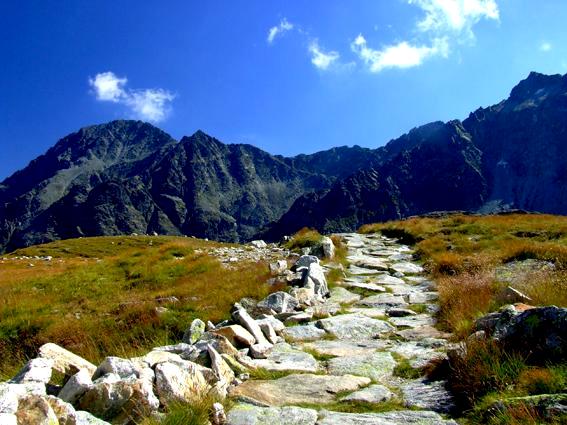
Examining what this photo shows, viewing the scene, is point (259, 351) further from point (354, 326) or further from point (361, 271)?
point (361, 271)

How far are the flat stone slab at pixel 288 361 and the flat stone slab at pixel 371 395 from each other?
3.51ft

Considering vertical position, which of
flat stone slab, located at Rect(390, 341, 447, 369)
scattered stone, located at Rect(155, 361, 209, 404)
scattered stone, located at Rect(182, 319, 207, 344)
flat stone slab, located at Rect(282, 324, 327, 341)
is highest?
scattered stone, located at Rect(155, 361, 209, 404)

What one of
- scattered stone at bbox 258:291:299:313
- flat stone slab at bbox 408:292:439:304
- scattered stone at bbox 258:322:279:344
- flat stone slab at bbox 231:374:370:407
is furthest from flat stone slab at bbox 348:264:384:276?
flat stone slab at bbox 231:374:370:407

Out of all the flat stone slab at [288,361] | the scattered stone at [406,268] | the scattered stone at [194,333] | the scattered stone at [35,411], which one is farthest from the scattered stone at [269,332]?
the scattered stone at [406,268]

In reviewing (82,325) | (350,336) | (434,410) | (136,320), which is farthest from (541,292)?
(82,325)

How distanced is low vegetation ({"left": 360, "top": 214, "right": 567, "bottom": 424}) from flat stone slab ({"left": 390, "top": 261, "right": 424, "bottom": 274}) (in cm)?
35

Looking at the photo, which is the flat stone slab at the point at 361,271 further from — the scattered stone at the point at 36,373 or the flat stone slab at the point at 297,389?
the scattered stone at the point at 36,373

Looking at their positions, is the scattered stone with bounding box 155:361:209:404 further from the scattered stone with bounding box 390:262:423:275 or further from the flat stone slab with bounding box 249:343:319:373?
the scattered stone with bounding box 390:262:423:275

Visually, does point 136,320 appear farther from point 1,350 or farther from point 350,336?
point 350,336

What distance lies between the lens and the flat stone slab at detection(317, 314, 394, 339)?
28.8 feet

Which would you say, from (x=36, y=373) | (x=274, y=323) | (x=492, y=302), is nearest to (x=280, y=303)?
(x=274, y=323)

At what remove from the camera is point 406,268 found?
16.5 m

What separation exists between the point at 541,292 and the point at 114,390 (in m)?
7.27

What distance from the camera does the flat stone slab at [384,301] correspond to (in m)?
11.0
